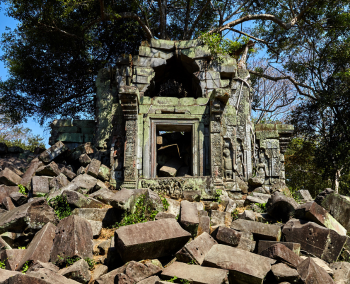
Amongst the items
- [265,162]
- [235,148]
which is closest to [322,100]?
[265,162]

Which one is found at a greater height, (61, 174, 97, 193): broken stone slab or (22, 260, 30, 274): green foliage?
(61, 174, 97, 193): broken stone slab

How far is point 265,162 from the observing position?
9.38m

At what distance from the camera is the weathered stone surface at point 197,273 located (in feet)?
11.8

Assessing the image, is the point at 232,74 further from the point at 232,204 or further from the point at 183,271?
the point at 183,271

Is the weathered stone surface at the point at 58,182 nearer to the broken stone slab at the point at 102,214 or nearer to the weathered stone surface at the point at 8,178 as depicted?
the weathered stone surface at the point at 8,178

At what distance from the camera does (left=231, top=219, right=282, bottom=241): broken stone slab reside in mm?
4805

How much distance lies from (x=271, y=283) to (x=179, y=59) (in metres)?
6.71

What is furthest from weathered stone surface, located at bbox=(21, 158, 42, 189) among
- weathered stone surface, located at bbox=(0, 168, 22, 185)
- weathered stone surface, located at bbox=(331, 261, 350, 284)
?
weathered stone surface, located at bbox=(331, 261, 350, 284)

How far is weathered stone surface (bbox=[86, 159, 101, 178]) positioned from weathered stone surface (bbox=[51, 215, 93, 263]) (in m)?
3.25

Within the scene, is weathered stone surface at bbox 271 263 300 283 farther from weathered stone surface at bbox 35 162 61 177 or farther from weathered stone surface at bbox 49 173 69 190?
weathered stone surface at bbox 35 162 61 177

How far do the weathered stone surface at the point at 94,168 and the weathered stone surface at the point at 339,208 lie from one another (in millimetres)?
5084

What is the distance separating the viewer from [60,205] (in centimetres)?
568

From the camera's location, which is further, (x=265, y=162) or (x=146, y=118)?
(x=265, y=162)

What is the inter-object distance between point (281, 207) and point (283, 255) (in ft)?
5.36
